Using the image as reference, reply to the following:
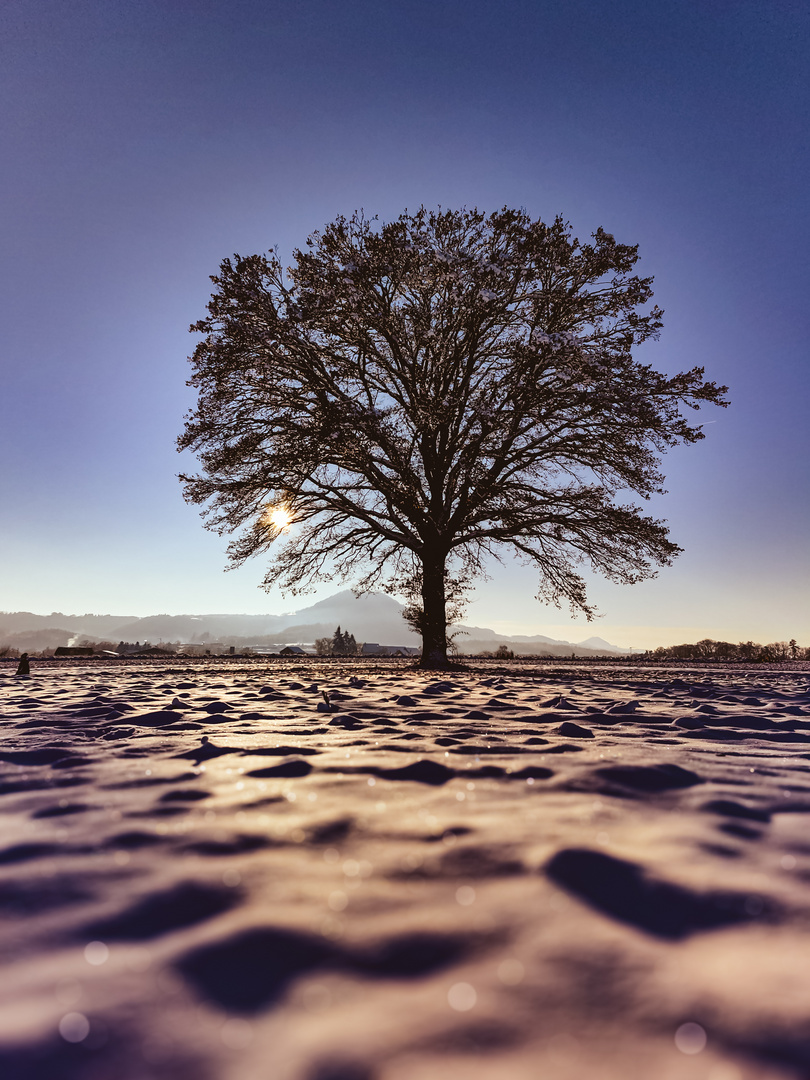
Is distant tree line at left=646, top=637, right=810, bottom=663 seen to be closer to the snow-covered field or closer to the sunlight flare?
the sunlight flare

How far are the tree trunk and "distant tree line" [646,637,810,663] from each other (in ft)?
30.5

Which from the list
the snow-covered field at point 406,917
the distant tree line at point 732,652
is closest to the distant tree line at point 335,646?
the distant tree line at point 732,652

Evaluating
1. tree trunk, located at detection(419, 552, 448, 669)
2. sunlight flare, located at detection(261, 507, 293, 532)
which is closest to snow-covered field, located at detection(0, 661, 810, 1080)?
tree trunk, located at detection(419, 552, 448, 669)

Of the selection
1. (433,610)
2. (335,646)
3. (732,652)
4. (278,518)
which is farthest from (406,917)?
(335,646)

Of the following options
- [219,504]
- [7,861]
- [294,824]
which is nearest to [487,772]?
[294,824]

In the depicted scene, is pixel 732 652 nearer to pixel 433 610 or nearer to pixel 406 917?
pixel 433 610

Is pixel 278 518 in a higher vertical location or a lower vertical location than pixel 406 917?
higher

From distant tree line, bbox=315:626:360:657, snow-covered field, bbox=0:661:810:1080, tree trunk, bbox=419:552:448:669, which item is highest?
tree trunk, bbox=419:552:448:669

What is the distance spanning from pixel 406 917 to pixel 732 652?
19.2 m

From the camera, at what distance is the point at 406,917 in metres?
0.92

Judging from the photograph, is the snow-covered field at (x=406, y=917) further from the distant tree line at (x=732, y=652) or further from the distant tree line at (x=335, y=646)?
the distant tree line at (x=335, y=646)

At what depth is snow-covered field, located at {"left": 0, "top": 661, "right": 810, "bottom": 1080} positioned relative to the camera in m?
0.62

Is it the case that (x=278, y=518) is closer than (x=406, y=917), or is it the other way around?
(x=406, y=917)

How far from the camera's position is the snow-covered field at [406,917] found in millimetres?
618
